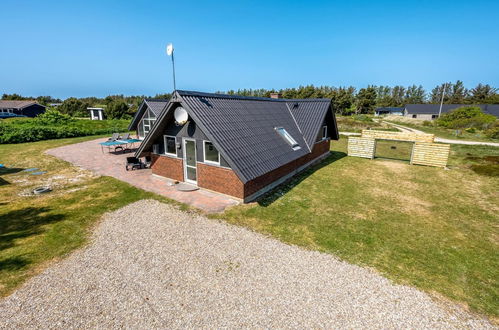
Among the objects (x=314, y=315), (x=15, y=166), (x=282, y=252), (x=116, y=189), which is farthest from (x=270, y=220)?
(x=15, y=166)

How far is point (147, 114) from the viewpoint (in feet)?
91.7

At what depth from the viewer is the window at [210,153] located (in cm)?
1166

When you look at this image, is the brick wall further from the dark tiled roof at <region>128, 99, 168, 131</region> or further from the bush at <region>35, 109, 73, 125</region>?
the bush at <region>35, 109, 73, 125</region>

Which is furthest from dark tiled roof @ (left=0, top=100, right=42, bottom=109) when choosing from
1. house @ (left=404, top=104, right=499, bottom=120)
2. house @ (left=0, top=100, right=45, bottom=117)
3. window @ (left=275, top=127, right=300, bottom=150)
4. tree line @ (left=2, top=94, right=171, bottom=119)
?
house @ (left=404, top=104, right=499, bottom=120)

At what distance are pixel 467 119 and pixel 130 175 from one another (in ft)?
208

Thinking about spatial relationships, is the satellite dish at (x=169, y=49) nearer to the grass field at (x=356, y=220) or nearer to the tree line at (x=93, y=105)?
the grass field at (x=356, y=220)

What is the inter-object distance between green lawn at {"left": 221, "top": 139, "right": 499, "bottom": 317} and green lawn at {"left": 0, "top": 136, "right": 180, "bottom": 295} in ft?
19.3

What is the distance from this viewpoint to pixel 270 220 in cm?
976

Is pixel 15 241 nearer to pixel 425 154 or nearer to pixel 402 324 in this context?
pixel 402 324

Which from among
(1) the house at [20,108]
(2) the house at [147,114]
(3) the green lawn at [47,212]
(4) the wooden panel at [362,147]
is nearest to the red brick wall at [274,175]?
(4) the wooden panel at [362,147]

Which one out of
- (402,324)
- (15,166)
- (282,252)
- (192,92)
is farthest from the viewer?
(15,166)

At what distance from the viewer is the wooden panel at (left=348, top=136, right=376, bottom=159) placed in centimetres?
2103

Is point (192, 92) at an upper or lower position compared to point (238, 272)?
upper

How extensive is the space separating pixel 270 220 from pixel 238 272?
3263 mm
